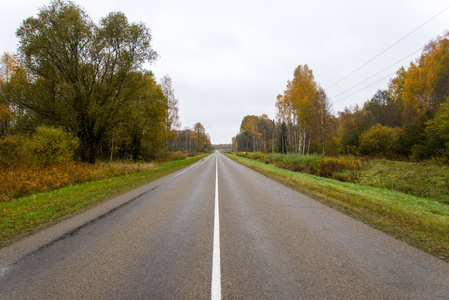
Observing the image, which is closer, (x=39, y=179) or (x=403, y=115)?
(x=39, y=179)

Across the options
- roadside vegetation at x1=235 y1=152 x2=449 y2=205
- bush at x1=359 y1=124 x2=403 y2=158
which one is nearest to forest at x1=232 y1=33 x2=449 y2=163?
bush at x1=359 y1=124 x2=403 y2=158

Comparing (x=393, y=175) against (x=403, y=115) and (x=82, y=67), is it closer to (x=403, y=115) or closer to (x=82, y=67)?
(x=403, y=115)

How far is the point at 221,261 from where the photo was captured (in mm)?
3117

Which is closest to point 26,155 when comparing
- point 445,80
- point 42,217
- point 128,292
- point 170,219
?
point 42,217

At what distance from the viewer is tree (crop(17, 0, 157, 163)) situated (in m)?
15.2

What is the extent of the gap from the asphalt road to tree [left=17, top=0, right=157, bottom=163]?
15.3m

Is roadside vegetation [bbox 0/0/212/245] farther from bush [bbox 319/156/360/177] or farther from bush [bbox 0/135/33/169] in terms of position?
bush [bbox 319/156/360/177]

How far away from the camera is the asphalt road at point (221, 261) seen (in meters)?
2.40

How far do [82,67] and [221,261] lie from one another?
2147 cm

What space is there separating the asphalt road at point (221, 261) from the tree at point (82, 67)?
1528 cm

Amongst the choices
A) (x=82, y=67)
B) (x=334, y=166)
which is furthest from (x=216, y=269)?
(x=82, y=67)

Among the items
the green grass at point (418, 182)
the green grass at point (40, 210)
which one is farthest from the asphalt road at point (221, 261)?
the green grass at point (418, 182)

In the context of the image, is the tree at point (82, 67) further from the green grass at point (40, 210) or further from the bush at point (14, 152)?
the green grass at point (40, 210)

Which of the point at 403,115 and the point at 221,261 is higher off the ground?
the point at 403,115
